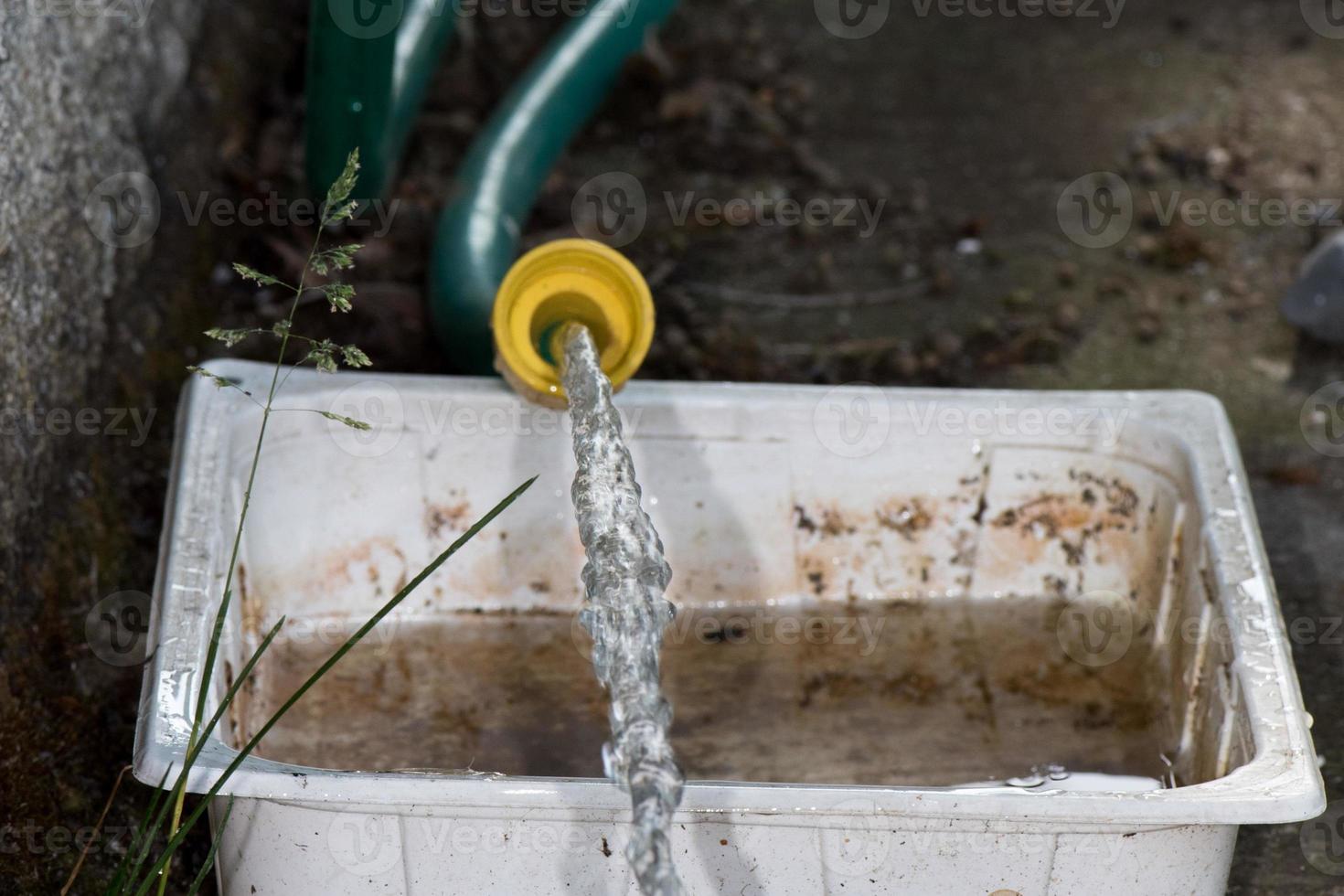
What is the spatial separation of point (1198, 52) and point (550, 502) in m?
2.29

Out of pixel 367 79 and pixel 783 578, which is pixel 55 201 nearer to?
pixel 367 79

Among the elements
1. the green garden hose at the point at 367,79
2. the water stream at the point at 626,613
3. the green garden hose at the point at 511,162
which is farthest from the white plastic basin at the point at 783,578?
the green garden hose at the point at 367,79

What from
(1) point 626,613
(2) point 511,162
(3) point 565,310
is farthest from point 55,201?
(1) point 626,613

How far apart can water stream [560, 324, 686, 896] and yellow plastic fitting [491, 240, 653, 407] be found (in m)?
0.07

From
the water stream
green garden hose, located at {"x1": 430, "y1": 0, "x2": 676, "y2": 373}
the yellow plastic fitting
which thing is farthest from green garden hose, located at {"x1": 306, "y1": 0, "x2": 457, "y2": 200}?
the water stream

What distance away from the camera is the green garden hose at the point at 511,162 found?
242cm

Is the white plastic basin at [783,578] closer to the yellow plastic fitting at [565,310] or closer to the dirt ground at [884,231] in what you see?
the yellow plastic fitting at [565,310]

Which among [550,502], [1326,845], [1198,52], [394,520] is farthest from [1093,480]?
[1198,52]

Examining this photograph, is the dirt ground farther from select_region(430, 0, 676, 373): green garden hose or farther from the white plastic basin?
the white plastic basin

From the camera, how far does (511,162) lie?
2.68 metres

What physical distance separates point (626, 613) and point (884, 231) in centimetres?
164

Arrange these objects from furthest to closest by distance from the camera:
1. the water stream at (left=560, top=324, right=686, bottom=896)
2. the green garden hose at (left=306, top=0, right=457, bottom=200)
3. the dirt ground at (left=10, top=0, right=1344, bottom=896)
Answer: the green garden hose at (left=306, top=0, right=457, bottom=200) → the dirt ground at (left=10, top=0, right=1344, bottom=896) → the water stream at (left=560, top=324, right=686, bottom=896)

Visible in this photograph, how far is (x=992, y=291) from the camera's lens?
9.48 feet

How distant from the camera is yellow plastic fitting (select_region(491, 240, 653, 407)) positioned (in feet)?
6.41
